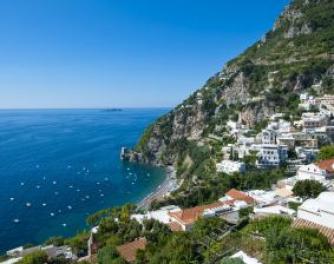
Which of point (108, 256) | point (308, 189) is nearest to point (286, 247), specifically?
point (108, 256)

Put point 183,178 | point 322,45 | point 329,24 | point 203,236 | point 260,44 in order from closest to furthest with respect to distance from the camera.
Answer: point 203,236 < point 183,178 < point 322,45 < point 329,24 < point 260,44

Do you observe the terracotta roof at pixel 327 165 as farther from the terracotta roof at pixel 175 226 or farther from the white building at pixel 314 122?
the terracotta roof at pixel 175 226

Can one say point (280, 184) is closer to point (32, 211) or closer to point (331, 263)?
point (331, 263)

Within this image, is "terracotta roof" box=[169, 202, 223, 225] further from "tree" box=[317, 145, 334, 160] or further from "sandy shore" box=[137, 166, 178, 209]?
"tree" box=[317, 145, 334, 160]

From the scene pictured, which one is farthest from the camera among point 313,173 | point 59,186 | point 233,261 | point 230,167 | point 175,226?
point 59,186

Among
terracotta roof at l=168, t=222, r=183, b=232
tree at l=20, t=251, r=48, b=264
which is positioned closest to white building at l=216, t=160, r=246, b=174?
terracotta roof at l=168, t=222, r=183, b=232

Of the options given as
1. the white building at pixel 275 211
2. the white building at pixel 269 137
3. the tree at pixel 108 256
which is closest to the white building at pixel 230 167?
the white building at pixel 269 137

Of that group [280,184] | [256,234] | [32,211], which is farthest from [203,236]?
[32,211]

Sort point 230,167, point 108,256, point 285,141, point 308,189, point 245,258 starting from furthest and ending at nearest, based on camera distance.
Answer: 1. point 285,141
2. point 230,167
3. point 308,189
4. point 108,256
5. point 245,258

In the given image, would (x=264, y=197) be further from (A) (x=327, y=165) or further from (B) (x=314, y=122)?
(B) (x=314, y=122)
